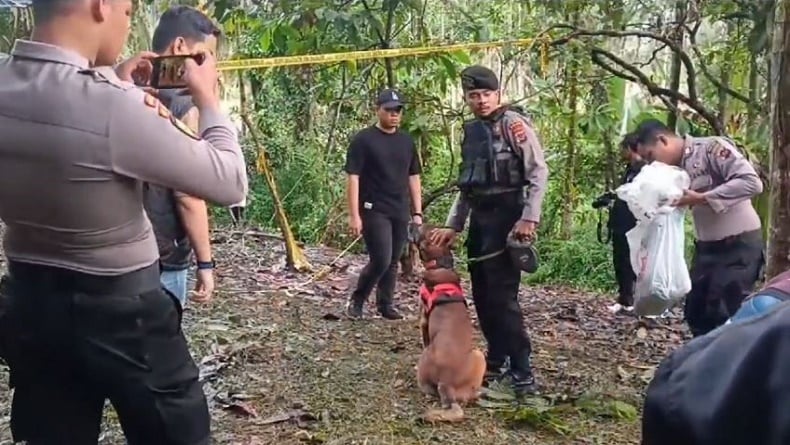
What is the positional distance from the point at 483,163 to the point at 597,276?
5.64 meters

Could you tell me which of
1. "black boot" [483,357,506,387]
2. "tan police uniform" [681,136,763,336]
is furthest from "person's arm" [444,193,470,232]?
"tan police uniform" [681,136,763,336]

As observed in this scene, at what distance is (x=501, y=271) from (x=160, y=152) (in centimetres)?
324

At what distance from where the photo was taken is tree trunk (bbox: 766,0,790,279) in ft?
13.7

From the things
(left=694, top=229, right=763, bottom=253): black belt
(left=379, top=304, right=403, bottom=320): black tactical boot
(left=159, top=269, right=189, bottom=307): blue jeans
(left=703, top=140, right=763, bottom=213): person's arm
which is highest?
(left=703, top=140, right=763, bottom=213): person's arm

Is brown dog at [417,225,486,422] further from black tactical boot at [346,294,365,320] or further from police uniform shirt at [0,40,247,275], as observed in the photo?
police uniform shirt at [0,40,247,275]

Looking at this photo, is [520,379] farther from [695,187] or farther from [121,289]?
[121,289]

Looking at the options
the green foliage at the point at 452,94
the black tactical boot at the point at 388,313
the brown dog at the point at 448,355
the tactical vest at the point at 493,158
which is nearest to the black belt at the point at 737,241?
the tactical vest at the point at 493,158

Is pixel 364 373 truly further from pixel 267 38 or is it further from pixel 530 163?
pixel 267 38

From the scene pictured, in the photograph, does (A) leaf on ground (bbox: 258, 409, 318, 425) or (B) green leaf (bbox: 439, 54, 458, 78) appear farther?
(B) green leaf (bbox: 439, 54, 458, 78)

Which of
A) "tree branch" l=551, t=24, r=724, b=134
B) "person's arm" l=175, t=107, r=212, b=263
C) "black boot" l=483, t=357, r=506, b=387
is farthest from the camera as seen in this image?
"tree branch" l=551, t=24, r=724, b=134

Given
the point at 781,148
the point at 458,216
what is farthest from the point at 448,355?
the point at 781,148

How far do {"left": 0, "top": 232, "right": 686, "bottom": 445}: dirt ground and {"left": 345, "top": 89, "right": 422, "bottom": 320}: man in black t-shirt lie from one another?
0.51 metres

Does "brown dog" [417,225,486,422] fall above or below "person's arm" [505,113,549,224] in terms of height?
below

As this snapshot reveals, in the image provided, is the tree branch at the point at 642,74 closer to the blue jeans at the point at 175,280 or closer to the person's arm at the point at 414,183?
the person's arm at the point at 414,183
